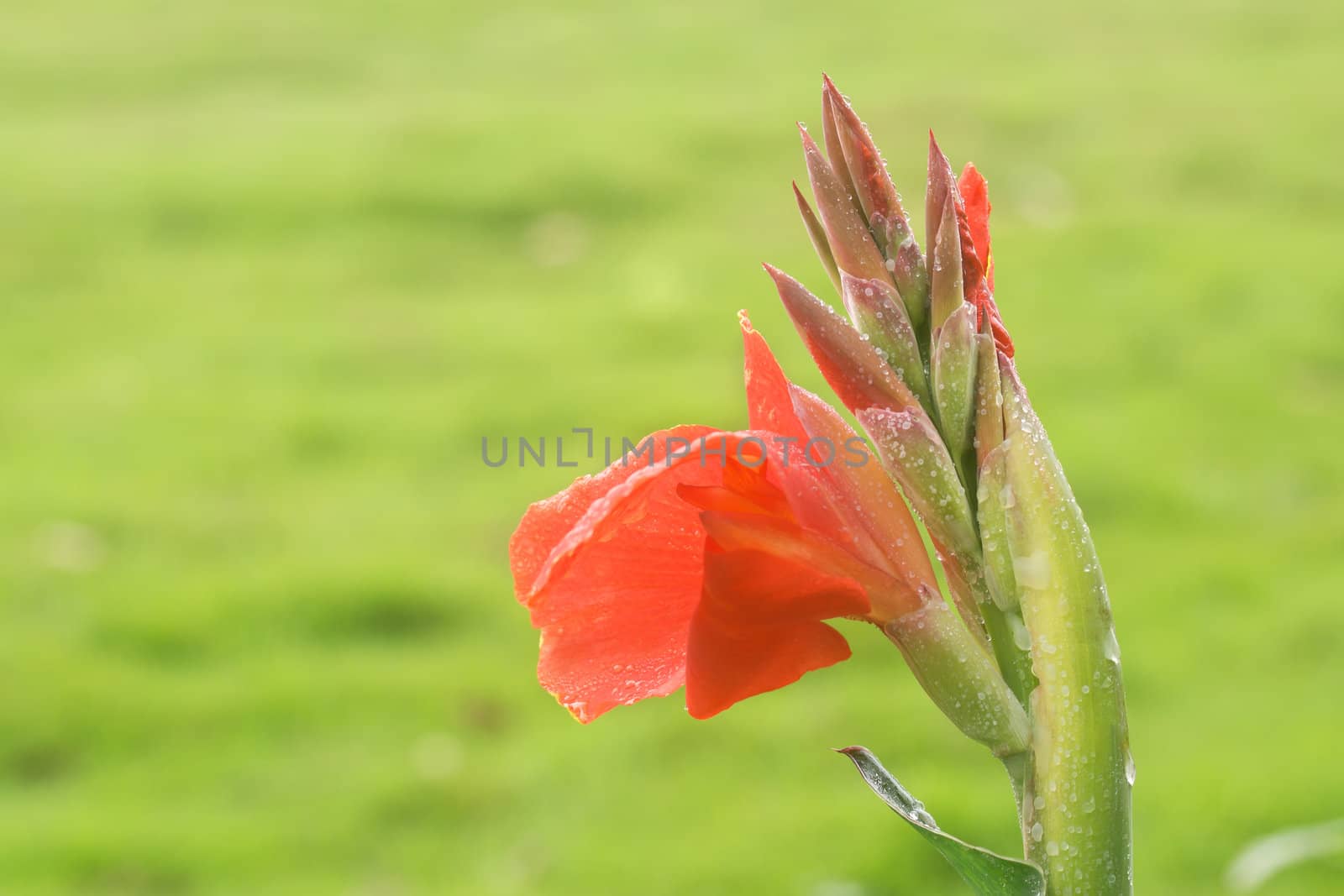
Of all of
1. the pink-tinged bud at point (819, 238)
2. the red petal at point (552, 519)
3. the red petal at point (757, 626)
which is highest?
the pink-tinged bud at point (819, 238)

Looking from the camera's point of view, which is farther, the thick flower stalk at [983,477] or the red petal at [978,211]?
the red petal at [978,211]

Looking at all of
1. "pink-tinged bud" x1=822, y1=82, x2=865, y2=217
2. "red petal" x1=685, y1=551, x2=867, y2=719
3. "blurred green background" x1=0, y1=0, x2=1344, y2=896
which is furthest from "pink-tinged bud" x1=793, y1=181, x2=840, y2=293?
"blurred green background" x1=0, y1=0, x2=1344, y2=896

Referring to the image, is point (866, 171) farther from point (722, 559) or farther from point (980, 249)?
point (722, 559)

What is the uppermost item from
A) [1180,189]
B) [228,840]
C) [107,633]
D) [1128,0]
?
[1128,0]

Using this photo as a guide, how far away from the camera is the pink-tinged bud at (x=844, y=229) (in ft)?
2.45

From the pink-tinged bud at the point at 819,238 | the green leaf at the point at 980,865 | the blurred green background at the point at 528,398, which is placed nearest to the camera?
the green leaf at the point at 980,865

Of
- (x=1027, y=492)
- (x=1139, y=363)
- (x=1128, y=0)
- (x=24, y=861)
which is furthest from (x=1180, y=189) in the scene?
(x=1027, y=492)

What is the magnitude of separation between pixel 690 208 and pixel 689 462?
538 cm

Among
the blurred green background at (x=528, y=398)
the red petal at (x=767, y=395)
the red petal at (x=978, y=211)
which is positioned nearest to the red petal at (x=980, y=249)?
the red petal at (x=978, y=211)

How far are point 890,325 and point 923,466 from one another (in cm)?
8

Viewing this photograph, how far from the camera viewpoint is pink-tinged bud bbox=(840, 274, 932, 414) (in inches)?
29.1

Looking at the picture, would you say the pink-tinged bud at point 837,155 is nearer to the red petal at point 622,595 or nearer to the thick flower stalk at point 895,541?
the thick flower stalk at point 895,541

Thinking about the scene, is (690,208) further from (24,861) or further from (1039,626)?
(1039,626)

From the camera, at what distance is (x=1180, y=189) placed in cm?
610
